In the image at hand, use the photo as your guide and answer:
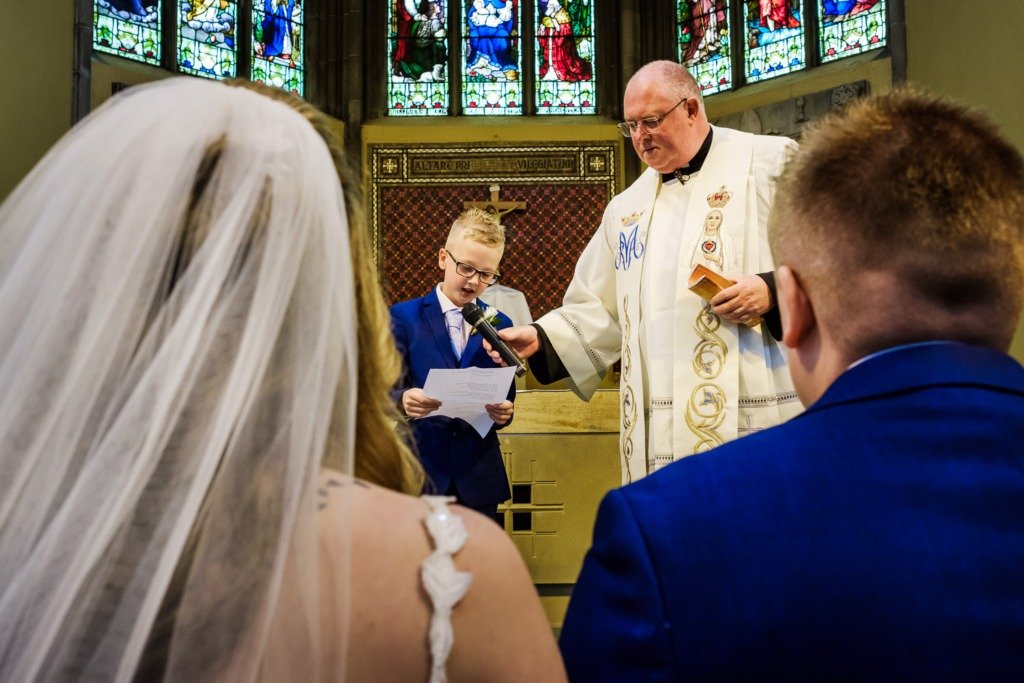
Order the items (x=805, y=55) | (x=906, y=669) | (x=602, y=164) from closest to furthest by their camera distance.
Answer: (x=906, y=669)
(x=805, y=55)
(x=602, y=164)

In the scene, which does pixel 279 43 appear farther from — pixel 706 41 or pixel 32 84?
pixel 706 41

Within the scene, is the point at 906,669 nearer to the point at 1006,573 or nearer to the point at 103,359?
the point at 1006,573

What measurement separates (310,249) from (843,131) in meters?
0.65

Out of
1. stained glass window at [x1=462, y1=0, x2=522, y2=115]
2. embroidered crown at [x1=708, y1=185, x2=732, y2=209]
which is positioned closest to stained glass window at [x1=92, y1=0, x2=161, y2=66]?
stained glass window at [x1=462, y1=0, x2=522, y2=115]

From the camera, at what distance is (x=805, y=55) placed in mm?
10094

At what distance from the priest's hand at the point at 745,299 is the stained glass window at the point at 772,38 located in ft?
24.9

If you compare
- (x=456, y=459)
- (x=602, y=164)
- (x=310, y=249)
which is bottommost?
(x=456, y=459)

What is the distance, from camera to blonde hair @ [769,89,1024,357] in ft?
3.71

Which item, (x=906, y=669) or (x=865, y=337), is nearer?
(x=906, y=669)

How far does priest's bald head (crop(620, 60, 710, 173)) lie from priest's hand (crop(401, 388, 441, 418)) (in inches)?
45.9

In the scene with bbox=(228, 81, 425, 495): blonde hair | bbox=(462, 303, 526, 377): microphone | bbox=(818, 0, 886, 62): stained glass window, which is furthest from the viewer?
bbox=(818, 0, 886, 62): stained glass window

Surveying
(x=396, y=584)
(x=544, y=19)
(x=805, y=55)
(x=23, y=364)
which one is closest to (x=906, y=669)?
(x=396, y=584)

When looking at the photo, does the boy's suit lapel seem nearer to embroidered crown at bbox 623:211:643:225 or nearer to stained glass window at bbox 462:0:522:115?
embroidered crown at bbox 623:211:643:225

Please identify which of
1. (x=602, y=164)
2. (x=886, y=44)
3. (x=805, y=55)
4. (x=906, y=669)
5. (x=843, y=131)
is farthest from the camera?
(x=602, y=164)
